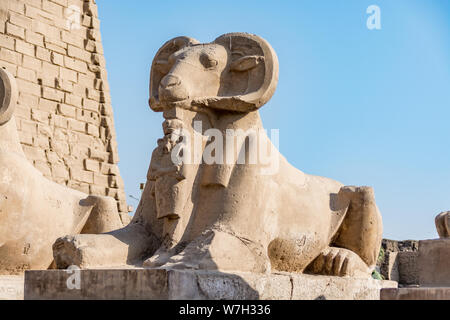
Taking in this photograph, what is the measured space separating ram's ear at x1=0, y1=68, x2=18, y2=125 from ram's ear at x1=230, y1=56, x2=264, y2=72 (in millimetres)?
2309

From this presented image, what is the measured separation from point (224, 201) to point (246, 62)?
973 mm

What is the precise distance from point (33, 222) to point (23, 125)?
4.85 metres

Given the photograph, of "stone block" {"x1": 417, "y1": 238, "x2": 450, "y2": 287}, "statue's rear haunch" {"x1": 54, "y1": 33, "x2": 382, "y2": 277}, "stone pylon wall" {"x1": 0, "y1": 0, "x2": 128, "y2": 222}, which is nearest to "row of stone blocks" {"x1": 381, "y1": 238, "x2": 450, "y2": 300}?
"stone block" {"x1": 417, "y1": 238, "x2": 450, "y2": 287}

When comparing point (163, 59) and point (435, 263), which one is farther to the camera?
point (435, 263)

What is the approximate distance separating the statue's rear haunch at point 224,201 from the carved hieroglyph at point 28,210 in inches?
77.9

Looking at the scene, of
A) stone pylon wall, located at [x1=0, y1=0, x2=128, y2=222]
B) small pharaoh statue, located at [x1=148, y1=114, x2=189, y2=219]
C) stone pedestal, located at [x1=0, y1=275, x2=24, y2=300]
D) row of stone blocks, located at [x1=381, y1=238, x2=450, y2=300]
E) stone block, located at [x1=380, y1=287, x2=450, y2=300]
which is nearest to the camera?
stone block, located at [x1=380, y1=287, x2=450, y2=300]

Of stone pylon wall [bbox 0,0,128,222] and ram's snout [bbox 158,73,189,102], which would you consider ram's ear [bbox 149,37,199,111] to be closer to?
ram's snout [bbox 158,73,189,102]

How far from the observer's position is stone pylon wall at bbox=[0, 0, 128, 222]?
11797 millimetres

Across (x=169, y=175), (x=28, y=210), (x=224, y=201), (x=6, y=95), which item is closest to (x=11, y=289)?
(x=28, y=210)

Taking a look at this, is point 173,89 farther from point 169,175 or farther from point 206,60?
point 169,175

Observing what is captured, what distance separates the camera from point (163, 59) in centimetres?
552

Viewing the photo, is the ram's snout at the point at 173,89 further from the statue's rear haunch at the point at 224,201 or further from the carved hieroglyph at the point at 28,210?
the carved hieroglyph at the point at 28,210

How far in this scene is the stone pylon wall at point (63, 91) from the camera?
464 inches
